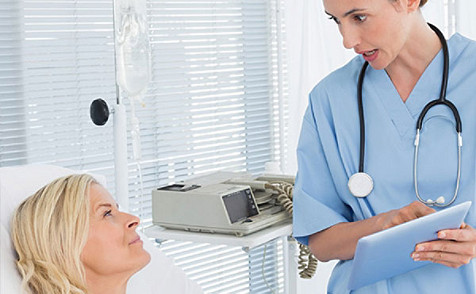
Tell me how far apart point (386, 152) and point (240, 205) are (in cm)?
79

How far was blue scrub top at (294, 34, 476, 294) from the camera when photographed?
1.49m

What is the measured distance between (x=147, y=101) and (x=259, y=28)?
80 cm

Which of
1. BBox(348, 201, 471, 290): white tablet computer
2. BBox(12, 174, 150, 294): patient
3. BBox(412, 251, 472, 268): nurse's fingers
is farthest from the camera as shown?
BBox(12, 174, 150, 294): patient

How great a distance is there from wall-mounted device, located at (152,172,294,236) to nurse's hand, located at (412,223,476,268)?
0.83m

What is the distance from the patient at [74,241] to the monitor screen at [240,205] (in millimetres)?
495

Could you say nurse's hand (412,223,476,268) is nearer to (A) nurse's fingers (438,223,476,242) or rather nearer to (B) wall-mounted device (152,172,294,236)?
(A) nurse's fingers (438,223,476,242)

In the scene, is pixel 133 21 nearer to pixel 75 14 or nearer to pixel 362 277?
pixel 75 14

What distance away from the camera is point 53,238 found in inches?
63.8

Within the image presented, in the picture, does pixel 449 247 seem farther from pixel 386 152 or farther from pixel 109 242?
pixel 109 242

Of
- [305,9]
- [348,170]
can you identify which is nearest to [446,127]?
[348,170]

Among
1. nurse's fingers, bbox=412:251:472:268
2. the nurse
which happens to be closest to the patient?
the nurse

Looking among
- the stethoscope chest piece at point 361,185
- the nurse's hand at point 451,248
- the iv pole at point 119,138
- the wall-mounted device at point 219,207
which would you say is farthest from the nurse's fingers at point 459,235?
the iv pole at point 119,138

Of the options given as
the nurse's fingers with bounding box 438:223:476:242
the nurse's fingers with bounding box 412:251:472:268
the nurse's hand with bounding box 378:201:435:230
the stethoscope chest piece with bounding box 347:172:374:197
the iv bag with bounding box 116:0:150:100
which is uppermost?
the iv bag with bounding box 116:0:150:100

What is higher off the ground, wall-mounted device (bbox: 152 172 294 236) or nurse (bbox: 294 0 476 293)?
nurse (bbox: 294 0 476 293)
